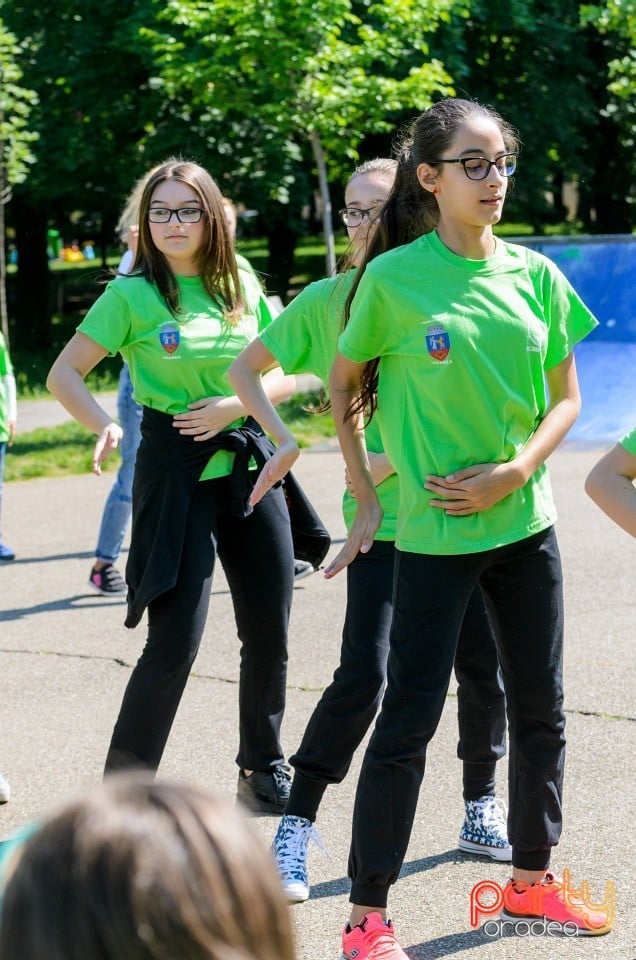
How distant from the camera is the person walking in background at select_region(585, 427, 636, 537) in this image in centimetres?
287

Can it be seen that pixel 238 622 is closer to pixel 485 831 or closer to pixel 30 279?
pixel 485 831

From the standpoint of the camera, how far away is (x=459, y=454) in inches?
124

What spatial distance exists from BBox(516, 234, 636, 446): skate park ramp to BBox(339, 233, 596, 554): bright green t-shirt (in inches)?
322

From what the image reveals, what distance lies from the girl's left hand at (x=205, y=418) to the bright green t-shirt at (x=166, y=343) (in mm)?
41

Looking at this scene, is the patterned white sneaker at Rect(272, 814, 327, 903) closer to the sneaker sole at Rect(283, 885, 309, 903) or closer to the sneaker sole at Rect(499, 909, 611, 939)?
the sneaker sole at Rect(283, 885, 309, 903)

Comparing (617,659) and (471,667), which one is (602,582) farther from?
(471,667)

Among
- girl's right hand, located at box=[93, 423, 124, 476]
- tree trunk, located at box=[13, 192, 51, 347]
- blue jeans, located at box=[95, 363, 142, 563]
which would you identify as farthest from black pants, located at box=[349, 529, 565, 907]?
tree trunk, located at box=[13, 192, 51, 347]

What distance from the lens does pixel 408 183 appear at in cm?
337

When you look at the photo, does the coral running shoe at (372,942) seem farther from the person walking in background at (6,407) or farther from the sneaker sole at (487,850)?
the person walking in background at (6,407)

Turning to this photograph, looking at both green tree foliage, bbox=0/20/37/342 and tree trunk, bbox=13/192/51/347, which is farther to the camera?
tree trunk, bbox=13/192/51/347

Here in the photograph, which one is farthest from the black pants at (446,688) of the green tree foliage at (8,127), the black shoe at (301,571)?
the green tree foliage at (8,127)

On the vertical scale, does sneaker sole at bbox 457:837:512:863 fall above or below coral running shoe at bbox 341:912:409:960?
below

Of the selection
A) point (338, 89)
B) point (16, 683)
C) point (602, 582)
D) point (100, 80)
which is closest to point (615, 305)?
point (338, 89)

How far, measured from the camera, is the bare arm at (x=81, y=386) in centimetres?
400
